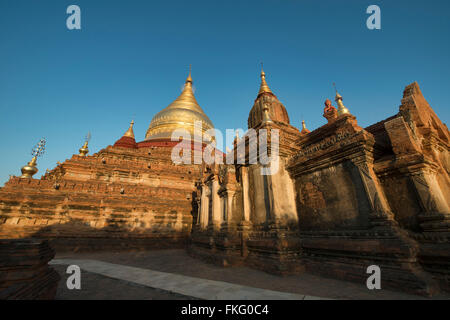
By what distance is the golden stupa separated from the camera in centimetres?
3372

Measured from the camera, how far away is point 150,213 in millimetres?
17141

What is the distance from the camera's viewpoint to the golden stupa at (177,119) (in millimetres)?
33719

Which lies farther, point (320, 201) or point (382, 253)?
point (320, 201)

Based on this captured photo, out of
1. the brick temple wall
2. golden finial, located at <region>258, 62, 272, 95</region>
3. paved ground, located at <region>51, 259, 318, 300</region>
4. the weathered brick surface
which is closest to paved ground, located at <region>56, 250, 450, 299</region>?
paved ground, located at <region>51, 259, 318, 300</region>

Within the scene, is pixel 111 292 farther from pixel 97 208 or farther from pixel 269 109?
pixel 269 109

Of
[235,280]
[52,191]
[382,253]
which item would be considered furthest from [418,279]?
[52,191]

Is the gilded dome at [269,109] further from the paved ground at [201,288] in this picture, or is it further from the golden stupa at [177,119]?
the golden stupa at [177,119]

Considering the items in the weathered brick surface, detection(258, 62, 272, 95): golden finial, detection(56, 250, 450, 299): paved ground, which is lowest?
detection(56, 250, 450, 299): paved ground

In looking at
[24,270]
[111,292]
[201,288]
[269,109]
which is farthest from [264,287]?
[269,109]

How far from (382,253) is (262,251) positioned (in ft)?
13.3

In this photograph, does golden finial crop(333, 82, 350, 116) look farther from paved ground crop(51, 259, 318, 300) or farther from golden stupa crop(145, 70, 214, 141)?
golden stupa crop(145, 70, 214, 141)

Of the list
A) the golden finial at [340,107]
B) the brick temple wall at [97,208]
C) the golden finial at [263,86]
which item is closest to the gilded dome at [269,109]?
the golden finial at [263,86]

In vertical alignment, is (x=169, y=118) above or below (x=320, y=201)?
above

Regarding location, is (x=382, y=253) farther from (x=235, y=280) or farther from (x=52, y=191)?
(x=52, y=191)
